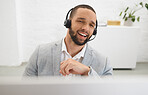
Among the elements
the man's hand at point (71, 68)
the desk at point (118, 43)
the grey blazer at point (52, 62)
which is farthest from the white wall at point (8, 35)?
the man's hand at point (71, 68)

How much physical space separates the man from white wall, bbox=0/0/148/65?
1879 mm

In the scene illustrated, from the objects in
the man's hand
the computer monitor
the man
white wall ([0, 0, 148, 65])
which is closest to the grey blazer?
the man

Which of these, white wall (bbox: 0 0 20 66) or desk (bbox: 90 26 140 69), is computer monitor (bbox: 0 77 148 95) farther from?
white wall (bbox: 0 0 20 66)

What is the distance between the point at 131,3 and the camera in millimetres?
3027

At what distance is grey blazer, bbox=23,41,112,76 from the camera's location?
927mm

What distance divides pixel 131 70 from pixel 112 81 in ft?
9.36

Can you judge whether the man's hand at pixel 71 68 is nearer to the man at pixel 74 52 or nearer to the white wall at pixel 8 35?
the man at pixel 74 52

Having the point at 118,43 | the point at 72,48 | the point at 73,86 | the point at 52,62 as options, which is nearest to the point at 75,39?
the point at 72,48

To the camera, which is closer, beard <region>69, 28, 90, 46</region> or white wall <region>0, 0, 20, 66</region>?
beard <region>69, 28, 90, 46</region>

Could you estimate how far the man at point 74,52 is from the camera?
933mm

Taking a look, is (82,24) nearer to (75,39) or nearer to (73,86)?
(75,39)

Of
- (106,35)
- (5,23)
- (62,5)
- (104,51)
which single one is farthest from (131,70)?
(5,23)

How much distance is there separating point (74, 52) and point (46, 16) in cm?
214

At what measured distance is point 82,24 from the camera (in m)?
0.96
